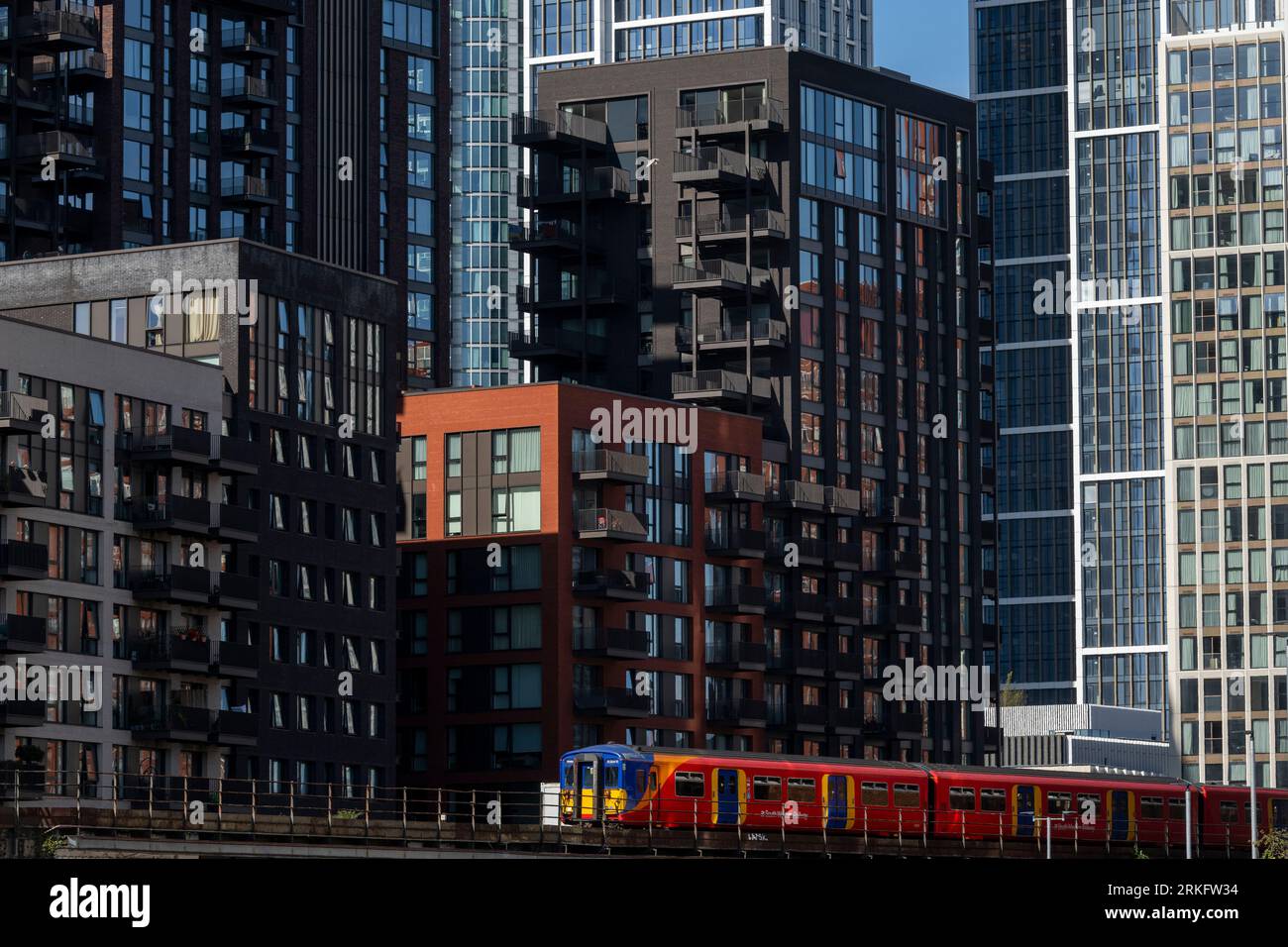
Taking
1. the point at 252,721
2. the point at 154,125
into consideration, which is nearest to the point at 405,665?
the point at 252,721

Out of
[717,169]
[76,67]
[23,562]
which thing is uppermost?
[76,67]

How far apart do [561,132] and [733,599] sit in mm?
38640

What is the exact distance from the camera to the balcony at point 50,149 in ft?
550

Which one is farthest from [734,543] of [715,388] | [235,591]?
[235,591]

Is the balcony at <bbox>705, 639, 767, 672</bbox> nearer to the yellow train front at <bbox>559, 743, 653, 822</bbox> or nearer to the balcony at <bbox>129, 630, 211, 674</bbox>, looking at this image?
the balcony at <bbox>129, 630, 211, 674</bbox>

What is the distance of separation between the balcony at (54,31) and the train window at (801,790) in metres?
80.3

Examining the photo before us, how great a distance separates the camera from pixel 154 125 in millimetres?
177250

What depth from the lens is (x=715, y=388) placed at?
177 m

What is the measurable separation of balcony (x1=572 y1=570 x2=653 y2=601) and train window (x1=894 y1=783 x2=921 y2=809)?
4152cm

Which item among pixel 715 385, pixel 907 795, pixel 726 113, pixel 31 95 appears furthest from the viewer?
pixel 726 113

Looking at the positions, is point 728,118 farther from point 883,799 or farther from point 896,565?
point 883,799

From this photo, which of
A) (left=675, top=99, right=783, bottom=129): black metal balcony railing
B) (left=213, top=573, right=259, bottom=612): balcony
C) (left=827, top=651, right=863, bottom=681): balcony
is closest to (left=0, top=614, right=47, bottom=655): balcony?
(left=213, top=573, right=259, bottom=612): balcony

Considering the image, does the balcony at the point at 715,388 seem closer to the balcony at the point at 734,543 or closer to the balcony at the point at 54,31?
the balcony at the point at 734,543
